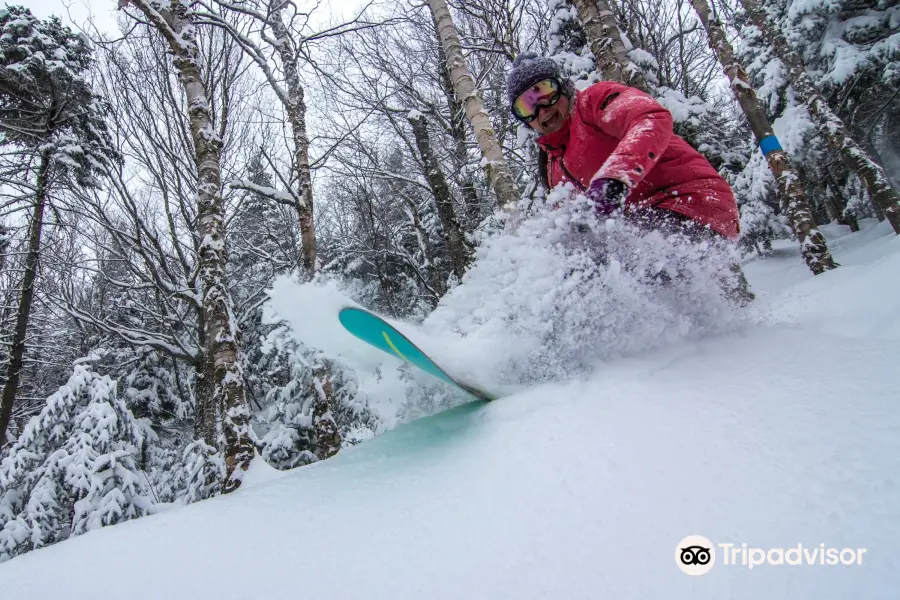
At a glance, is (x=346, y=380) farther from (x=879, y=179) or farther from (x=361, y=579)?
(x=879, y=179)

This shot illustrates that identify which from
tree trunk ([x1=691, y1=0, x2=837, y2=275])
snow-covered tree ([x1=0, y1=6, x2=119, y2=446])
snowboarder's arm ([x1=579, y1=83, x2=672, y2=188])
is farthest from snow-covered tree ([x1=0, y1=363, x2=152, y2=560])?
tree trunk ([x1=691, y1=0, x2=837, y2=275])

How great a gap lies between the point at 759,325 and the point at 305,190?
16.7 feet

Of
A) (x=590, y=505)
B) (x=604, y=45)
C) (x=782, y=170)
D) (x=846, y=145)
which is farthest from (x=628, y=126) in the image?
(x=846, y=145)

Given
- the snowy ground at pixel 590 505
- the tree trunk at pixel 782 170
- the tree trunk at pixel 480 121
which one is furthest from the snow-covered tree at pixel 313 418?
the tree trunk at pixel 782 170

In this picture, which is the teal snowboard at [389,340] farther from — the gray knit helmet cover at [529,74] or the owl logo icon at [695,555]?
the gray knit helmet cover at [529,74]

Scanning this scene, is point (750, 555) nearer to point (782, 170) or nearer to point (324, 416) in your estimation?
point (324, 416)

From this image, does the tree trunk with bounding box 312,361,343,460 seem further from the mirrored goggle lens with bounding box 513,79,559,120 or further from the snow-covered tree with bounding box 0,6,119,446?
the snow-covered tree with bounding box 0,6,119,446

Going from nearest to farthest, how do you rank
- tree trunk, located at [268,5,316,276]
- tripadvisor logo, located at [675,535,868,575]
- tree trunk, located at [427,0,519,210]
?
tripadvisor logo, located at [675,535,868,575], tree trunk, located at [427,0,519,210], tree trunk, located at [268,5,316,276]

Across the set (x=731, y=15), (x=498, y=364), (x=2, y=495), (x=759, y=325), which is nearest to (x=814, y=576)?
(x=498, y=364)

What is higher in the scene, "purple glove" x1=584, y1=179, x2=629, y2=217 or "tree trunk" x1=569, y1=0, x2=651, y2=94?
"tree trunk" x1=569, y1=0, x2=651, y2=94

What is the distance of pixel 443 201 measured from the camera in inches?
327

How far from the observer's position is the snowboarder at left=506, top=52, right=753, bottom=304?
1.77 meters

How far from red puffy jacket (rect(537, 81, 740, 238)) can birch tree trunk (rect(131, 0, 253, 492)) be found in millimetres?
2736

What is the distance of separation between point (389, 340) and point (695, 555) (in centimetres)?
132
